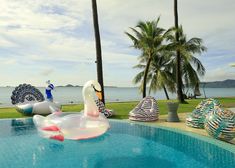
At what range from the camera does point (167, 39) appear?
69.2 feet

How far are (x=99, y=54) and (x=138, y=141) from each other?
7803mm

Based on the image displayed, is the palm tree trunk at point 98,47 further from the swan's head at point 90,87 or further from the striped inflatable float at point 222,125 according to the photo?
the striped inflatable float at point 222,125

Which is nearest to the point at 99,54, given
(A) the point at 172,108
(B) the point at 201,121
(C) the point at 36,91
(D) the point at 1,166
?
(C) the point at 36,91

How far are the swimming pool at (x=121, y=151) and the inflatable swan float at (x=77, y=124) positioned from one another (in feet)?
1.39

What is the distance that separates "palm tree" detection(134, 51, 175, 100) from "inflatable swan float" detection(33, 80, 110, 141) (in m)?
20.7

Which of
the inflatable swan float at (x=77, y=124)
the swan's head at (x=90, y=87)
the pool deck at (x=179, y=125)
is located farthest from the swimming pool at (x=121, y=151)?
the swan's head at (x=90, y=87)

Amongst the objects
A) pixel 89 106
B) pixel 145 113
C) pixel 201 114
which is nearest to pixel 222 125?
pixel 201 114

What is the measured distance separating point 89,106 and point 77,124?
608mm

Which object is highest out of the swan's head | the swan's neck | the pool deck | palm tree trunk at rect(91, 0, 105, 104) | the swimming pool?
palm tree trunk at rect(91, 0, 105, 104)

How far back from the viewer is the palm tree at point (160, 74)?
90.3 ft

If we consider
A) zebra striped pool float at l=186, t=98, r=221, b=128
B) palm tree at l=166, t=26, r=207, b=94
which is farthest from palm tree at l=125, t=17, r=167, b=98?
zebra striped pool float at l=186, t=98, r=221, b=128

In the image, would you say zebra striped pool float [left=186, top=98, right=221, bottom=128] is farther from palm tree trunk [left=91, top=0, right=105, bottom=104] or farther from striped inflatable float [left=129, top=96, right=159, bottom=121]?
palm tree trunk [left=91, top=0, right=105, bottom=104]

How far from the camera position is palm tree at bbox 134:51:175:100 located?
90.3 feet

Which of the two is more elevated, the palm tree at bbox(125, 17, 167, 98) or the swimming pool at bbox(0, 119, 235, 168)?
the palm tree at bbox(125, 17, 167, 98)
